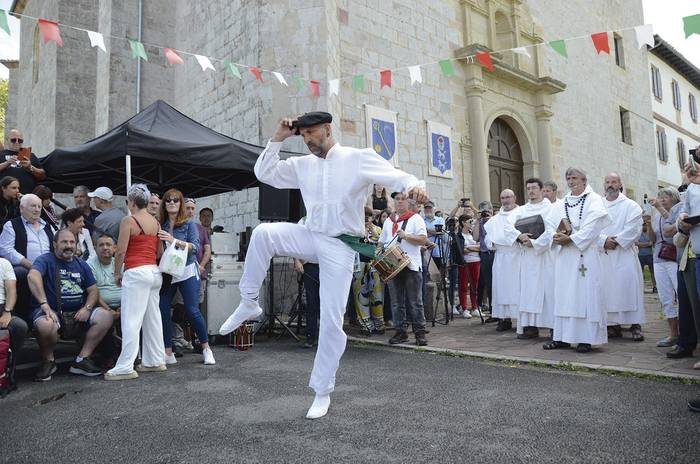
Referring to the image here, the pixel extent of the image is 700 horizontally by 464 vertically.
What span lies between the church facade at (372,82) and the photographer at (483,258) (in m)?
3.41

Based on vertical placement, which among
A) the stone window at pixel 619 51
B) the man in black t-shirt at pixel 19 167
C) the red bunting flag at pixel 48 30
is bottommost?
the man in black t-shirt at pixel 19 167

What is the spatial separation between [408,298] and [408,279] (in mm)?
255

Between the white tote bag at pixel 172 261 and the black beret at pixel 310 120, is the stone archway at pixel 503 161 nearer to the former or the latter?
the white tote bag at pixel 172 261

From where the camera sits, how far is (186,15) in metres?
13.1

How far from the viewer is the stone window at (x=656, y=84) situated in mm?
27234

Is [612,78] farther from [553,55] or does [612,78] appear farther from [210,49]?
[210,49]

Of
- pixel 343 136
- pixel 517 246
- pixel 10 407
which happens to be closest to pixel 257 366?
pixel 10 407

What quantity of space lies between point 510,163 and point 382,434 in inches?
565

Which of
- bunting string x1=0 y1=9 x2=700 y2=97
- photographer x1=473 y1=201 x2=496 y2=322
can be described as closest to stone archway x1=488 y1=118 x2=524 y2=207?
bunting string x1=0 y1=9 x2=700 y2=97

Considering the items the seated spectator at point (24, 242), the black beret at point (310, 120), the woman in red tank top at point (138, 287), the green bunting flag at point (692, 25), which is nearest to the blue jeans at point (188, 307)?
the woman in red tank top at point (138, 287)

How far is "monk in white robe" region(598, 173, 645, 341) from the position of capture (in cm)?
645

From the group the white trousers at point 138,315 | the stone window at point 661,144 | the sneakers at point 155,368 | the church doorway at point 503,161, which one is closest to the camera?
the white trousers at point 138,315

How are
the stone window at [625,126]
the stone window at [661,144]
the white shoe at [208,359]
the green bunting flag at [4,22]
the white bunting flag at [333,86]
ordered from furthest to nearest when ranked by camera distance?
the stone window at [661,144] → the stone window at [625,126] → the white bunting flag at [333,86] → the green bunting flag at [4,22] → the white shoe at [208,359]

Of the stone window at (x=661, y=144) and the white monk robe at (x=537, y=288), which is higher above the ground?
the stone window at (x=661, y=144)
